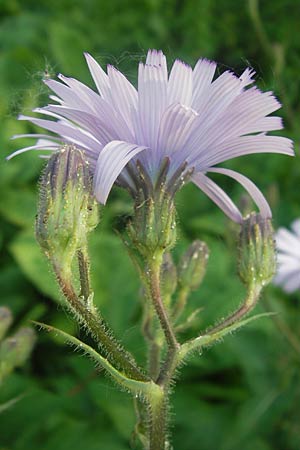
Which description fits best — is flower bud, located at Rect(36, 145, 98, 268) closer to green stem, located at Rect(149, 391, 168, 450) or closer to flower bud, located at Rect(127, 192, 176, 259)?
flower bud, located at Rect(127, 192, 176, 259)

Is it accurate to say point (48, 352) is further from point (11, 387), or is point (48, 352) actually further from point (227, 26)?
point (227, 26)

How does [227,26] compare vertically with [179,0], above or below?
below

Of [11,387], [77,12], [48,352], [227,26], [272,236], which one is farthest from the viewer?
[77,12]

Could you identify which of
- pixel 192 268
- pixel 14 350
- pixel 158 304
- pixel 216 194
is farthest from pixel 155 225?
pixel 14 350

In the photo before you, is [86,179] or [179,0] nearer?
[86,179]

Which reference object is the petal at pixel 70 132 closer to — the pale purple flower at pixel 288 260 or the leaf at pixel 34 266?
the pale purple flower at pixel 288 260

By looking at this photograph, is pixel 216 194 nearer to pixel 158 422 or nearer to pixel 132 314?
pixel 158 422

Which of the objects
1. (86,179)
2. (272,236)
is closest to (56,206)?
(86,179)

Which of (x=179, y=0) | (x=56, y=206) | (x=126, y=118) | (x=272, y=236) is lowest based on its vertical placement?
(x=272, y=236)
